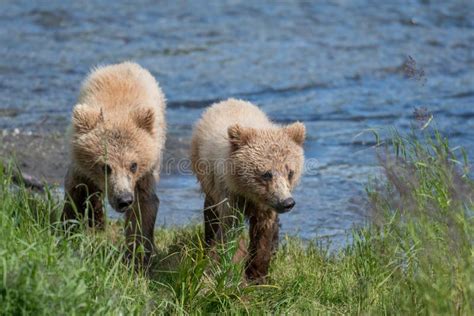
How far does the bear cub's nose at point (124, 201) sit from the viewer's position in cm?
706

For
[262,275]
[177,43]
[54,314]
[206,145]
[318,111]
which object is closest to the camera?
[54,314]

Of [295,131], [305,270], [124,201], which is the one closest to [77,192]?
[124,201]

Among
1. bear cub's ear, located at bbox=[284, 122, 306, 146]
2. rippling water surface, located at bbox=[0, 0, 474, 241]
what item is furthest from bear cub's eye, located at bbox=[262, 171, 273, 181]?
rippling water surface, located at bbox=[0, 0, 474, 241]

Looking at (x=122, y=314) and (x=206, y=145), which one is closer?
(x=122, y=314)

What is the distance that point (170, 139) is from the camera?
11188 millimetres

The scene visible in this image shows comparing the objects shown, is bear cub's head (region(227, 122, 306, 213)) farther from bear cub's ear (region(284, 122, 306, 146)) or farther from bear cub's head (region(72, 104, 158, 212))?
bear cub's head (region(72, 104, 158, 212))

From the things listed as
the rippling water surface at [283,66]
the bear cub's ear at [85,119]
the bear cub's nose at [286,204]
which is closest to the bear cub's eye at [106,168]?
the bear cub's ear at [85,119]

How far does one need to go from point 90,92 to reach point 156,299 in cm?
229

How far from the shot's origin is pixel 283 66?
46.6 ft

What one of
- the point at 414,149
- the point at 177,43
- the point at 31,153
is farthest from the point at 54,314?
the point at 177,43

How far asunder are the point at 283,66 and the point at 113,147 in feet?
23.4

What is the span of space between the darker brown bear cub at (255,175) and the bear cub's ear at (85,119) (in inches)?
35.6

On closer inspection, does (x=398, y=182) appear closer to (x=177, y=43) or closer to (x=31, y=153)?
(x=31, y=153)

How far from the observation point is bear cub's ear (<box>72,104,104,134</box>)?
7418mm
